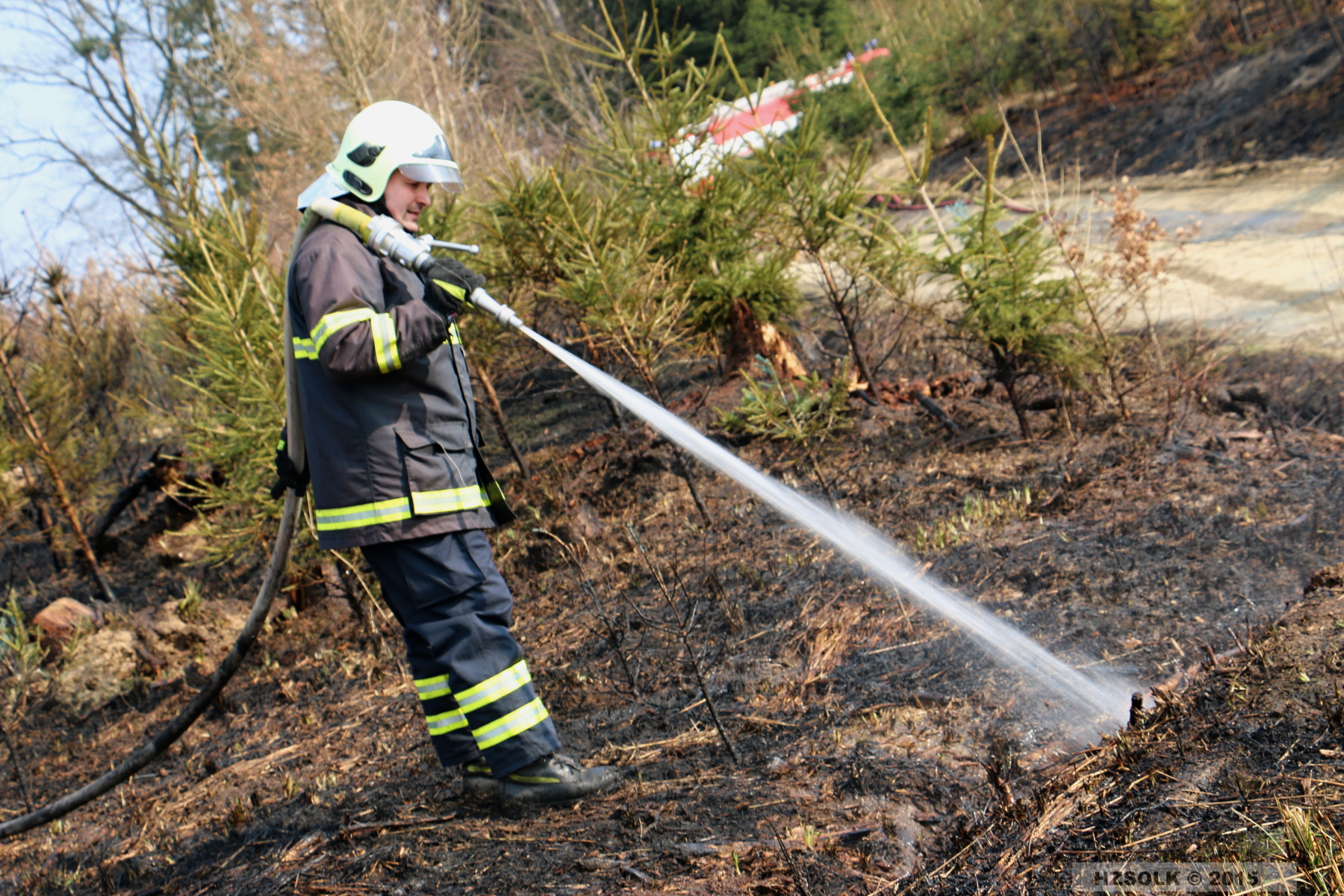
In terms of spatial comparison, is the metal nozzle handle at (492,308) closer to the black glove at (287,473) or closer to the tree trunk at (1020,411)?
the black glove at (287,473)

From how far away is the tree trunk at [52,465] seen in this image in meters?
8.24

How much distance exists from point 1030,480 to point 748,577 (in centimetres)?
187

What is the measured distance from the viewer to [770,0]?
23.0m

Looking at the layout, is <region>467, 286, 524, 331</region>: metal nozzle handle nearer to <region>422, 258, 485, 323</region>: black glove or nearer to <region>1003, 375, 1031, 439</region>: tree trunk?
<region>422, 258, 485, 323</region>: black glove

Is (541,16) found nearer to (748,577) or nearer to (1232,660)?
(748,577)

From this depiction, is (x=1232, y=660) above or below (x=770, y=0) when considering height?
below

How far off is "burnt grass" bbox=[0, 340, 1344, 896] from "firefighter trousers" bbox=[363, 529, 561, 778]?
280 millimetres

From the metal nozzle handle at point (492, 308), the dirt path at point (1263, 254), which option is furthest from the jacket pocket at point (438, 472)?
the dirt path at point (1263, 254)

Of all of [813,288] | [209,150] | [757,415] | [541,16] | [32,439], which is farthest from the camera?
[209,150]

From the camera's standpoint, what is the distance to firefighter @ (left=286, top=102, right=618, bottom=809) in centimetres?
288

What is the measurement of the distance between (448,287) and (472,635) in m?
1.17

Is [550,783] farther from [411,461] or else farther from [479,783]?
[411,461]

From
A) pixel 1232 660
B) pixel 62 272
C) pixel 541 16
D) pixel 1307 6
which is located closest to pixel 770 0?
pixel 541 16

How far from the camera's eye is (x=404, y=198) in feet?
10.5
